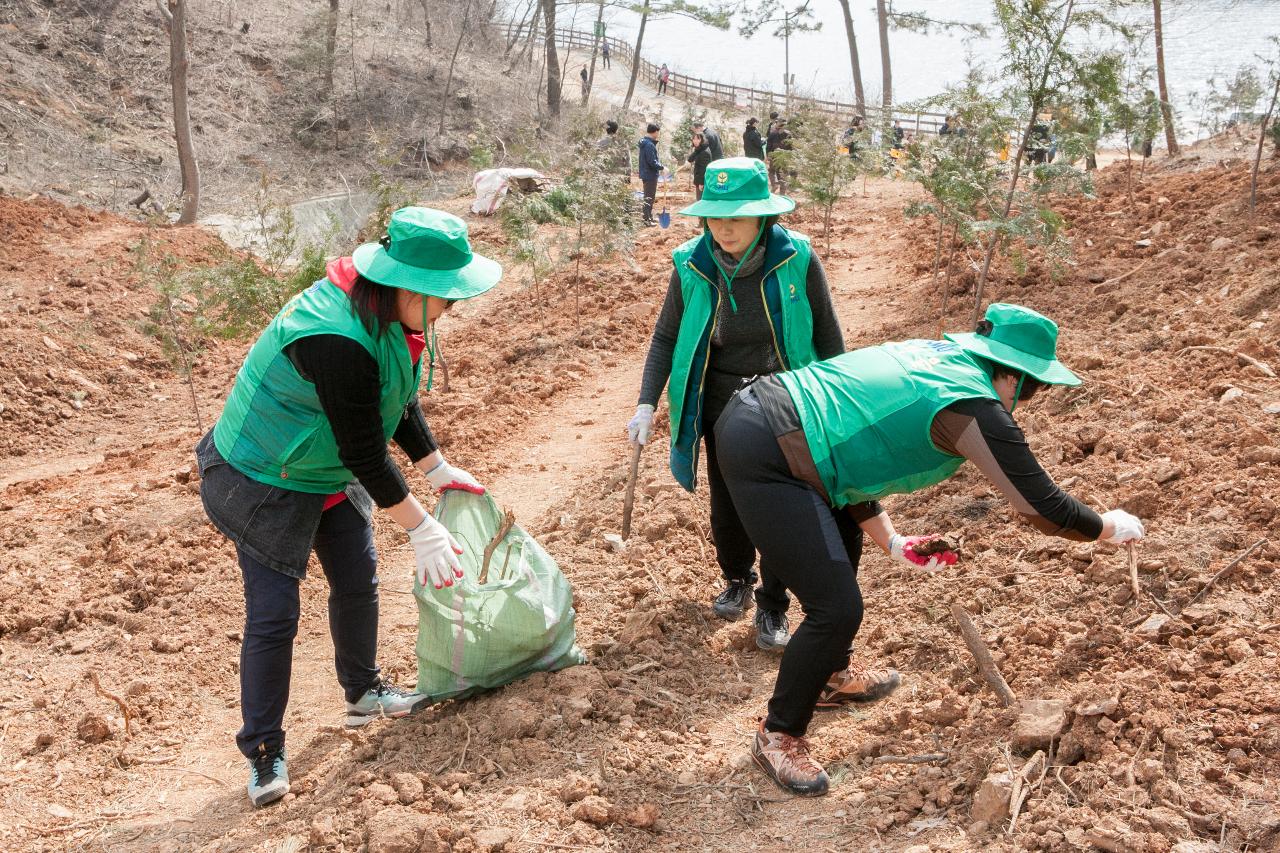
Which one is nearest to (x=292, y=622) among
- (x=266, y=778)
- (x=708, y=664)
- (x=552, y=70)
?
(x=266, y=778)

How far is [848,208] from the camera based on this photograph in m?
15.3

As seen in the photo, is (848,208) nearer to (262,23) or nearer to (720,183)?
(720,183)

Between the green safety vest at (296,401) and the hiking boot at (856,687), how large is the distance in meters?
1.53

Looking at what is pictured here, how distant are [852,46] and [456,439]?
66.4 feet

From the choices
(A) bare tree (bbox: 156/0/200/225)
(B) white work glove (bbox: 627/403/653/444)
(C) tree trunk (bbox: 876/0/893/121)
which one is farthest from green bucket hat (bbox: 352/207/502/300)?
(C) tree trunk (bbox: 876/0/893/121)

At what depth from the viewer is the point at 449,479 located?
3.20m

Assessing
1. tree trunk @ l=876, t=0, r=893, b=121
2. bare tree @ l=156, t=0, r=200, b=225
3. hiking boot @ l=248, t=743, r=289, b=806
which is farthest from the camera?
tree trunk @ l=876, t=0, r=893, b=121

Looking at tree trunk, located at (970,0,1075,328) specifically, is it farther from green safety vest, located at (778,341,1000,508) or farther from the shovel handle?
green safety vest, located at (778,341,1000,508)

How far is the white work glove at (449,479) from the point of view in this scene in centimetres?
319

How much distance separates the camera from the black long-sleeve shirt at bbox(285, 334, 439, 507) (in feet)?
8.36

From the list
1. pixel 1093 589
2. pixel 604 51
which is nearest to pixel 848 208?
pixel 1093 589

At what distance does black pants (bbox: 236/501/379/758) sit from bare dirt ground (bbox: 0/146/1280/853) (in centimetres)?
22

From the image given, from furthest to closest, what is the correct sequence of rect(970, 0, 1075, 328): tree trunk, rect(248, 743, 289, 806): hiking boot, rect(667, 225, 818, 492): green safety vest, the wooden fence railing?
the wooden fence railing
rect(970, 0, 1075, 328): tree trunk
rect(667, 225, 818, 492): green safety vest
rect(248, 743, 289, 806): hiking boot

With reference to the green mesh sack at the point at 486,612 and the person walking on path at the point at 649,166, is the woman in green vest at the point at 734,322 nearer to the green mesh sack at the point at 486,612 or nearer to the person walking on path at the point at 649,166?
the green mesh sack at the point at 486,612
